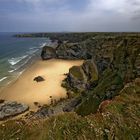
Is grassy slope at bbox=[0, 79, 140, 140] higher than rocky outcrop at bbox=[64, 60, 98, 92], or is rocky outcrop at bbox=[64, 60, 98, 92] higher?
grassy slope at bbox=[0, 79, 140, 140]

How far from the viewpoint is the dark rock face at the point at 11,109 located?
36.7 metres

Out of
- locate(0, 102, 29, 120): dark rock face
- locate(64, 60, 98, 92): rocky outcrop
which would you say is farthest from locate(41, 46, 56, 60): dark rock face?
locate(0, 102, 29, 120): dark rock face

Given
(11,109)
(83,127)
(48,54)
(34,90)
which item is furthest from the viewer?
(48,54)

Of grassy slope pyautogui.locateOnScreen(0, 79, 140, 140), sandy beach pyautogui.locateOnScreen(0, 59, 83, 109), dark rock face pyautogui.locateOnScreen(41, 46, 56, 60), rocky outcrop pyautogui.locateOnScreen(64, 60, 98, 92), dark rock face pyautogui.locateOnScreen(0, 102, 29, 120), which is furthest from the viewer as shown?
dark rock face pyautogui.locateOnScreen(41, 46, 56, 60)

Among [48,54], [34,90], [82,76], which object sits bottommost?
[48,54]

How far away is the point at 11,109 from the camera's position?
3781cm

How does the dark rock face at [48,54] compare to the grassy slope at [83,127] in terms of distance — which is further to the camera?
the dark rock face at [48,54]

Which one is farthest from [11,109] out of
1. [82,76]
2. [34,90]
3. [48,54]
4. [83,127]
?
[48,54]

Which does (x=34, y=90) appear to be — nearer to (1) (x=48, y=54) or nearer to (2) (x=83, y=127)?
(2) (x=83, y=127)

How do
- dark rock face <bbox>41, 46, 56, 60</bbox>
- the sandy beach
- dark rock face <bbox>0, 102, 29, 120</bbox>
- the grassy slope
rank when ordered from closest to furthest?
the grassy slope → dark rock face <bbox>0, 102, 29, 120</bbox> → the sandy beach → dark rock face <bbox>41, 46, 56, 60</bbox>

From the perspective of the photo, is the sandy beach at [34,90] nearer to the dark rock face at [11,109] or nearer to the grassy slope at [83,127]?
the dark rock face at [11,109]

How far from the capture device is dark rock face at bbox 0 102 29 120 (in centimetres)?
3666

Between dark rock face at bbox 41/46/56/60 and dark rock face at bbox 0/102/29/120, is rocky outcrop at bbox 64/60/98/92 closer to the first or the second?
dark rock face at bbox 0/102/29/120

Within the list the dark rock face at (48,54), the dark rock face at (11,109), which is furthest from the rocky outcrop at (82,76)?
the dark rock face at (48,54)
